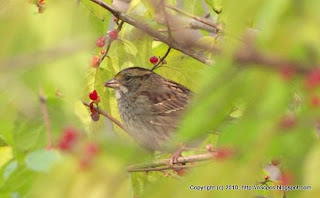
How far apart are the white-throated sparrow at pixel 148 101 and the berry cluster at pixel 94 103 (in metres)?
1.39

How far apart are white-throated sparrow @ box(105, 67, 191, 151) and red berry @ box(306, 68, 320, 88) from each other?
342 centimetres

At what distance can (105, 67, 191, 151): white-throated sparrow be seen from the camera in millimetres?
4496

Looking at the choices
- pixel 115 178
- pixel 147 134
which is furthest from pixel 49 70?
pixel 147 134

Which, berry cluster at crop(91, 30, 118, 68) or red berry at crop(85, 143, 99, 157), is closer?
red berry at crop(85, 143, 99, 157)

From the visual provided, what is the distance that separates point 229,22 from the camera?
85cm

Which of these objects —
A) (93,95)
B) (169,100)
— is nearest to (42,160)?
(93,95)

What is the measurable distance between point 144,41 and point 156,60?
52cm

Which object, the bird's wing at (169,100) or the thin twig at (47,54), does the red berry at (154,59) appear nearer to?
the bird's wing at (169,100)

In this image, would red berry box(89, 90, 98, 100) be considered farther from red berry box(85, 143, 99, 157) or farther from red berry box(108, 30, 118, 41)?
red berry box(85, 143, 99, 157)

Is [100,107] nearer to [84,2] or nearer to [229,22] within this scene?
[84,2]

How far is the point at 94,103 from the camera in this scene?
2.93 m

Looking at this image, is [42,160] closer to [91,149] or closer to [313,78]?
[91,149]

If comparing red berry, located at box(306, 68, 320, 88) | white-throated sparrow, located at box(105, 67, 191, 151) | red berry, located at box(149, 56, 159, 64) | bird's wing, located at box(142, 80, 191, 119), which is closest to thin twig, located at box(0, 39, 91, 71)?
red berry, located at box(306, 68, 320, 88)

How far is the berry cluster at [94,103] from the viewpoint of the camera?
9.32 feet
